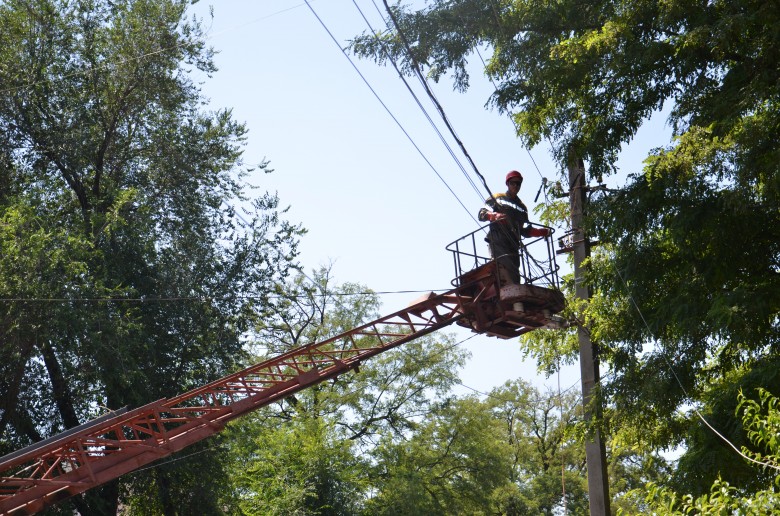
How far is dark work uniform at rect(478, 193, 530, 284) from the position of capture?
50.3 ft

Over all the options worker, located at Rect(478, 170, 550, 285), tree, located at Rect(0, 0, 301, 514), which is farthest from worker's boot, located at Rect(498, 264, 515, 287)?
tree, located at Rect(0, 0, 301, 514)

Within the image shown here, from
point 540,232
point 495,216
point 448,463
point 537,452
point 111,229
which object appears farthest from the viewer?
point 537,452

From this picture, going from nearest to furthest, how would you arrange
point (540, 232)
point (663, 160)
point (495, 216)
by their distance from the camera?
point (663, 160)
point (495, 216)
point (540, 232)

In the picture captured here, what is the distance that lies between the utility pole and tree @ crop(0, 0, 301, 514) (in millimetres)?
12389

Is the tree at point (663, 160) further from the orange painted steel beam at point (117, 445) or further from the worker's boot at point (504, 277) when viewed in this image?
the orange painted steel beam at point (117, 445)

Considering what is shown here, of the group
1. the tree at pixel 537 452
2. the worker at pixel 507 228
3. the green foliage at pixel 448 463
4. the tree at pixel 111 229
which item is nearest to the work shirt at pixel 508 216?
the worker at pixel 507 228

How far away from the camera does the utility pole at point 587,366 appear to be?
43.4ft

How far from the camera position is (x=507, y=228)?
15.4m

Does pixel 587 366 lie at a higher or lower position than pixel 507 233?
lower

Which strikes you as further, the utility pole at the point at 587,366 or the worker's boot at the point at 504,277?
the worker's boot at the point at 504,277

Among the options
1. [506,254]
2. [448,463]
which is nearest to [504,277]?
[506,254]

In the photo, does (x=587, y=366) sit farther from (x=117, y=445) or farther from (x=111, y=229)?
(x=111, y=229)

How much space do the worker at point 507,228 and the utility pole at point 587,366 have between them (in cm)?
74

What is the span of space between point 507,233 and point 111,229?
44.8 ft
